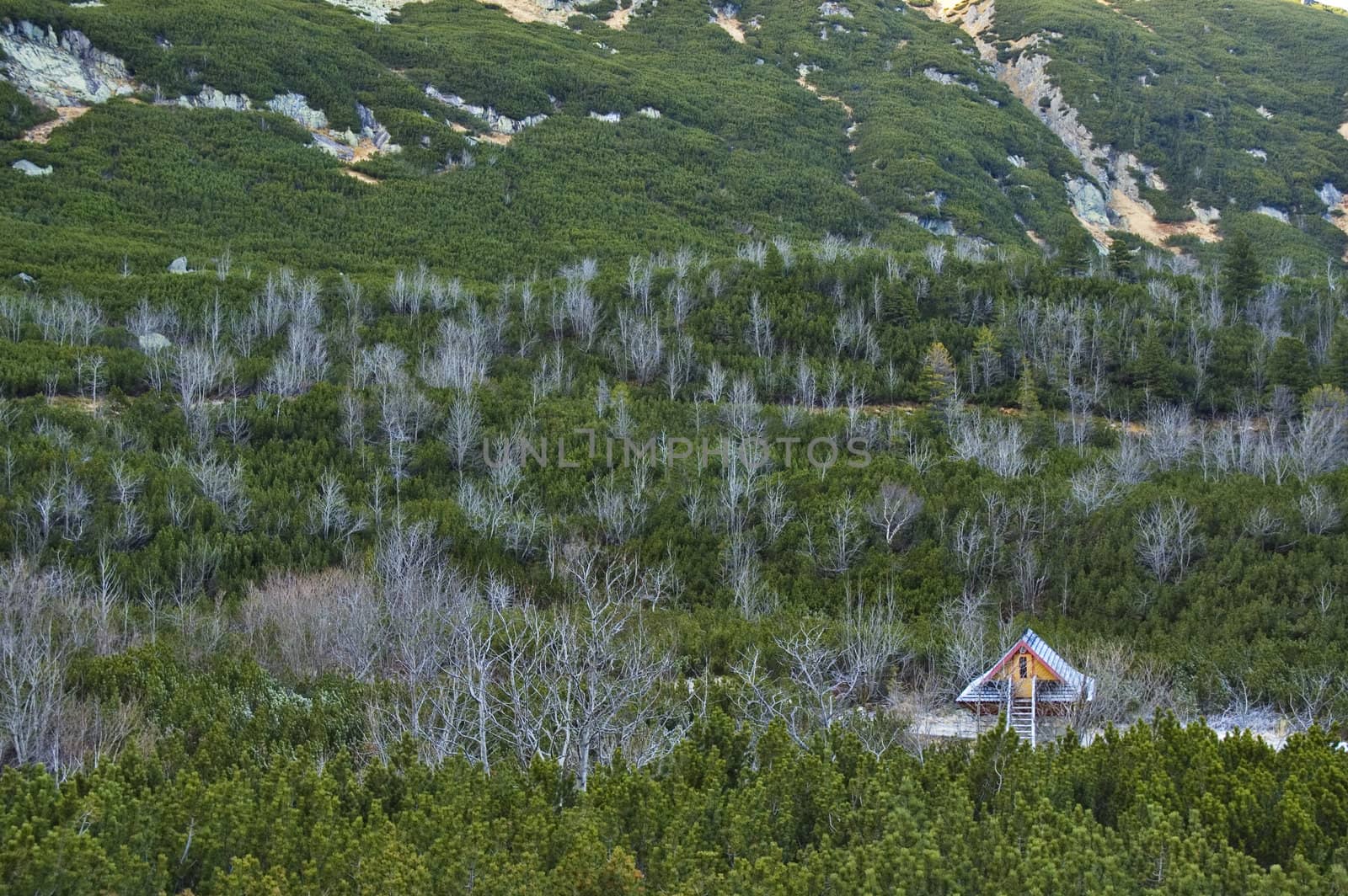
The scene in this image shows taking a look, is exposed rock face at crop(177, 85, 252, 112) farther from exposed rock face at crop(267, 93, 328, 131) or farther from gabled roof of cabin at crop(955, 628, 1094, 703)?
gabled roof of cabin at crop(955, 628, 1094, 703)

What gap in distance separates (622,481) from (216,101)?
51.8 m

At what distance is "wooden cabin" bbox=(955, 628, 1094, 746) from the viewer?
1666 centimetres

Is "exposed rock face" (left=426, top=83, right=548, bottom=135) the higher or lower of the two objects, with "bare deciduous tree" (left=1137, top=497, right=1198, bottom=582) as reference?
higher

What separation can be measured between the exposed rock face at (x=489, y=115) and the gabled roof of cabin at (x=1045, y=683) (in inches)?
2583

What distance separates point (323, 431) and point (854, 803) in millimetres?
27564

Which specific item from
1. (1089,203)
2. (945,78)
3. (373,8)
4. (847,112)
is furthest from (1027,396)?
(373,8)

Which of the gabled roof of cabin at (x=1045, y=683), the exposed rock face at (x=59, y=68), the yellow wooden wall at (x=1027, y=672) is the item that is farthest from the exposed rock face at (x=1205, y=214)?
the exposed rock face at (x=59, y=68)

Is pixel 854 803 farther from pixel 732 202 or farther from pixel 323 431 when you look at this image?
pixel 732 202

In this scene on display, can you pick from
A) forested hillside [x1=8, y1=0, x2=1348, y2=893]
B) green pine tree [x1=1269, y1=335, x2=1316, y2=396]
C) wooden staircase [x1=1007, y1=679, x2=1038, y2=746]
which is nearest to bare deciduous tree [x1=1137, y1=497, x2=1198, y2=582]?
forested hillside [x1=8, y1=0, x2=1348, y2=893]

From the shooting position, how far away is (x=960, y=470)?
3119 centimetres

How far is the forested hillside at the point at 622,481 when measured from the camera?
8875 millimetres

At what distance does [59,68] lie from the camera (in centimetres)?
6344

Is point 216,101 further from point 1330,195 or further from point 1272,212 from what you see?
point 1330,195

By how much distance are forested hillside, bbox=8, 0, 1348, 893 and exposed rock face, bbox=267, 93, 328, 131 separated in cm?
47
